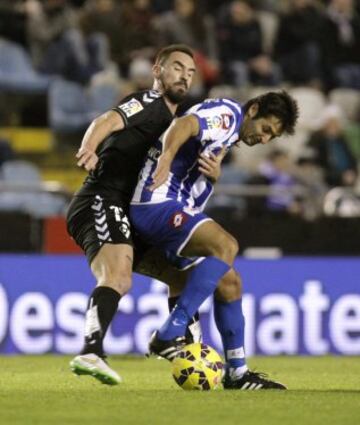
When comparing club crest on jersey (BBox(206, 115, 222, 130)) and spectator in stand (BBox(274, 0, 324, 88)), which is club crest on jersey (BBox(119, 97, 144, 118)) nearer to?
club crest on jersey (BBox(206, 115, 222, 130))

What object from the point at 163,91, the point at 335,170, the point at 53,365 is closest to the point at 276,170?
the point at 335,170

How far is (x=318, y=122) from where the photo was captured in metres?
17.0

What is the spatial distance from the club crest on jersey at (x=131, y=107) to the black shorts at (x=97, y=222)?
517 millimetres

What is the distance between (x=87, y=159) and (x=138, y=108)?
0.73 metres

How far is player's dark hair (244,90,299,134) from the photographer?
8469mm

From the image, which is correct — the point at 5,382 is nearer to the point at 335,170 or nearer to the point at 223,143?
the point at 223,143

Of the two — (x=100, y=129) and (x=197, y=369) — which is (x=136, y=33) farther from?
(x=197, y=369)

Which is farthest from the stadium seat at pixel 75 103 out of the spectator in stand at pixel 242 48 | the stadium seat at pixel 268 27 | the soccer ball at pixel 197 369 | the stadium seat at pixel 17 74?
the soccer ball at pixel 197 369

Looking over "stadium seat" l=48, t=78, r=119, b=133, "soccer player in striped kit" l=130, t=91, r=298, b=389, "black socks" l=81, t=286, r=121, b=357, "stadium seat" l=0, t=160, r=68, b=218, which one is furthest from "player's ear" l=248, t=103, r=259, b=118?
"stadium seat" l=48, t=78, r=119, b=133

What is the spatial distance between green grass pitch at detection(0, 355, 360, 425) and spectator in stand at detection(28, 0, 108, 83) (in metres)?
6.35

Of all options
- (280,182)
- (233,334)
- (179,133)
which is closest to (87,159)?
(179,133)

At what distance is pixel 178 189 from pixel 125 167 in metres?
0.44

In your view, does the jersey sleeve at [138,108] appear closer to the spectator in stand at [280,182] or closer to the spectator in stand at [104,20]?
the spectator in stand at [280,182]

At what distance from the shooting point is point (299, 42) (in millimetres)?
17891
